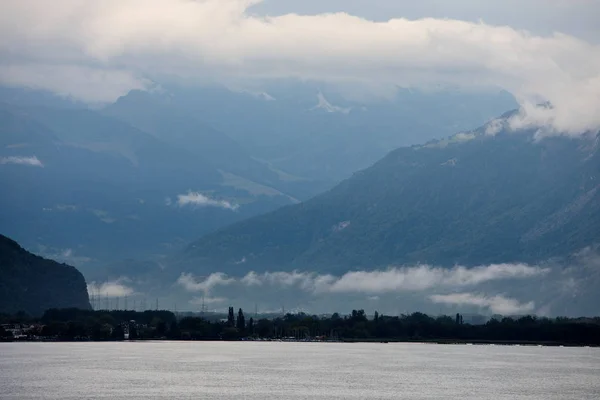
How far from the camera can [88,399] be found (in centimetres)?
19575

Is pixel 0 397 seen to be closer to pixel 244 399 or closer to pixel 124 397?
pixel 124 397

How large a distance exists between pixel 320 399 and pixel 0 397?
4366 cm

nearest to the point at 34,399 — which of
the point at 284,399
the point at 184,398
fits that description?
the point at 184,398

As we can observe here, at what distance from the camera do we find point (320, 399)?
200 m

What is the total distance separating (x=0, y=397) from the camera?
197125 mm

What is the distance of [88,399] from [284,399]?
2671cm

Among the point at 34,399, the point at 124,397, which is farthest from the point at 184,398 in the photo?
the point at 34,399

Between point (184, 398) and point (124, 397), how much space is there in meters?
8.19

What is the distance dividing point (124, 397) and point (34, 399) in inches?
478

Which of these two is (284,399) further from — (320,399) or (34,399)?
(34,399)

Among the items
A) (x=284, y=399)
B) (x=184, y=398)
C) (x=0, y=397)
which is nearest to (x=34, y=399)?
(x=0, y=397)

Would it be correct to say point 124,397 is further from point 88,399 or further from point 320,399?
point 320,399

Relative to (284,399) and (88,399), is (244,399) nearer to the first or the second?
(284,399)

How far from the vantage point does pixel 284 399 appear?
655ft
